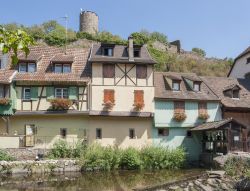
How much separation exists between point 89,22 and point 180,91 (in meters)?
38.3

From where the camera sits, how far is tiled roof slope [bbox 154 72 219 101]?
103 ft

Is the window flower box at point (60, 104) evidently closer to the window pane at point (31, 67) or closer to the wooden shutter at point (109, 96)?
the wooden shutter at point (109, 96)

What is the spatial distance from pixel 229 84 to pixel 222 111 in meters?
4.05

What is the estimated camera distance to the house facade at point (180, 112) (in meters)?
30.9

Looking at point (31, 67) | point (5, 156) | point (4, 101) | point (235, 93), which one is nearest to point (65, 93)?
point (31, 67)

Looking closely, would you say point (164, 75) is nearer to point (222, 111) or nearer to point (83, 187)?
point (222, 111)

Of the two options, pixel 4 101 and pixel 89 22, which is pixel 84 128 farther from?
pixel 89 22

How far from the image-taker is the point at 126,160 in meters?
26.1

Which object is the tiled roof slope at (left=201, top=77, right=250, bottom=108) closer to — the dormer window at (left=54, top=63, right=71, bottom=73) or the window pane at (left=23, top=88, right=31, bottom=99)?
the dormer window at (left=54, top=63, right=71, bottom=73)

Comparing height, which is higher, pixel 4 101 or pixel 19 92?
pixel 19 92

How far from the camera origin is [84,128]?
29625 mm

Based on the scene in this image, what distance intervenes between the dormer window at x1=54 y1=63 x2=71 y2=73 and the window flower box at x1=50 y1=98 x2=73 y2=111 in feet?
9.36

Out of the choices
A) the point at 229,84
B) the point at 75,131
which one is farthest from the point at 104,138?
the point at 229,84

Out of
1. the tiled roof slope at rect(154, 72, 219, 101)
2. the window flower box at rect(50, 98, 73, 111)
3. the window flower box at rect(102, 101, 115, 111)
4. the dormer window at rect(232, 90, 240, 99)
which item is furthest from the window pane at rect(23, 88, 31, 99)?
the dormer window at rect(232, 90, 240, 99)
